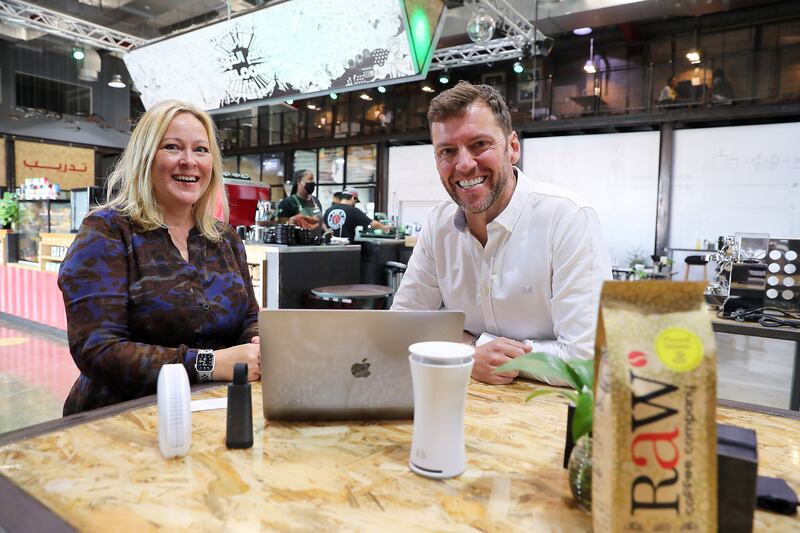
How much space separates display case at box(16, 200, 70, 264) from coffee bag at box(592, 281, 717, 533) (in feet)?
22.0

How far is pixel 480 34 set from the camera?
7.04 metres

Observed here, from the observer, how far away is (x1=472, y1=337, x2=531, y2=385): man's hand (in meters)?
1.32

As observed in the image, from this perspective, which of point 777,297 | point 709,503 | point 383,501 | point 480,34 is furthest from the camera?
point 480,34

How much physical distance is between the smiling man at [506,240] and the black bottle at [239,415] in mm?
838

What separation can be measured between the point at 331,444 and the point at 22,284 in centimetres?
699

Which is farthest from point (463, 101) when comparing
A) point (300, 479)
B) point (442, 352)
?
point (300, 479)

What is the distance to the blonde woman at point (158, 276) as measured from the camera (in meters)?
1.38

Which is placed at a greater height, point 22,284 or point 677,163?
point 677,163

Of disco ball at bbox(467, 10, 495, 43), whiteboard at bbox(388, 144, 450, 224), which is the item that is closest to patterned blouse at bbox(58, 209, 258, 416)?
disco ball at bbox(467, 10, 495, 43)

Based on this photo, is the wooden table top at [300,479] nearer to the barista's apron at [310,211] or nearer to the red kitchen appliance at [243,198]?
the barista's apron at [310,211]

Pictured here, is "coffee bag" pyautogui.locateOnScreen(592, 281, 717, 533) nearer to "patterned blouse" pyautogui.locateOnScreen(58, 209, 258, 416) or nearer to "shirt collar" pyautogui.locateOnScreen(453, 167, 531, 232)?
"patterned blouse" pyautogui.locateOnScreen(58, 209, 258, 416)

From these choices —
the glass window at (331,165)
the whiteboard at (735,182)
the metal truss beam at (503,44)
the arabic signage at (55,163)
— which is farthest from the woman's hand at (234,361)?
the arabic signage at (55,163)

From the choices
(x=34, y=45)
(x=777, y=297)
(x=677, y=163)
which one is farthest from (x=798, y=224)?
(x=34, y=45)

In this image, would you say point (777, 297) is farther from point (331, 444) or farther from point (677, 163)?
point (677, 163)
